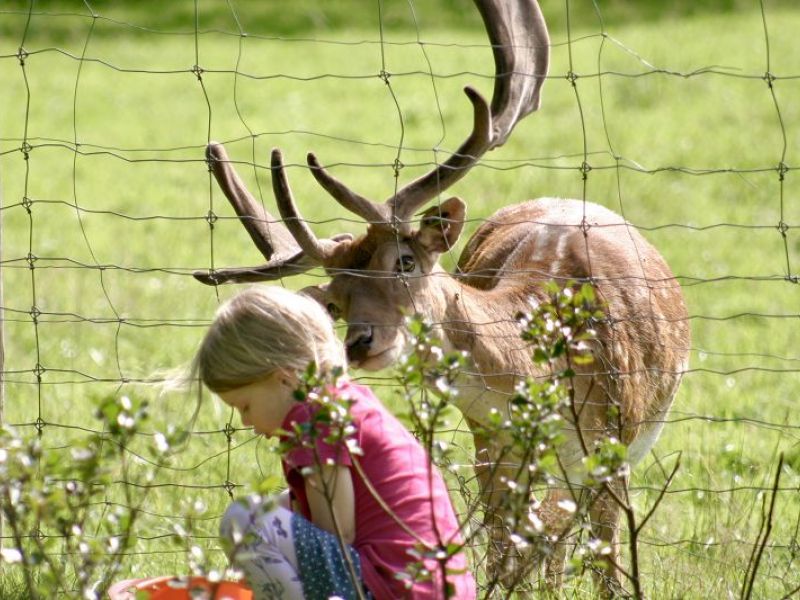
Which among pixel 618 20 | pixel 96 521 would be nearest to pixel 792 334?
pixel 96 521

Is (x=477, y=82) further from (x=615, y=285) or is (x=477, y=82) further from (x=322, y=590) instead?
(x=322, y=590)

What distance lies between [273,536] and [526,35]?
2160mm

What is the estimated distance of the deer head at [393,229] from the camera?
4.26 m

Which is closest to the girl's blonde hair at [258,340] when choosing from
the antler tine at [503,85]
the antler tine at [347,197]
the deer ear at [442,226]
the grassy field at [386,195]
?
the grassy field at [386,195]

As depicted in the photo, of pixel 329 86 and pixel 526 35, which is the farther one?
pixel 329 86

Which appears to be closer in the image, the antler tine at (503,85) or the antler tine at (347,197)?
the antler tine at (347,197)

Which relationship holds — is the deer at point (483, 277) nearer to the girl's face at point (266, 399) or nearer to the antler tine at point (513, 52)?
the antler tine at point (513, 52)

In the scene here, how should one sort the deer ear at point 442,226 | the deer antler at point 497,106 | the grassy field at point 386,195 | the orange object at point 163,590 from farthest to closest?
the grassy field at point 386,195, the deer ear at point 442,226, the deer antler at point 497,106, the orange object at point 163,590

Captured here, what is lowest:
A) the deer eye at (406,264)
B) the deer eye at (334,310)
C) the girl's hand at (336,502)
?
the girl's hand at (336,502)

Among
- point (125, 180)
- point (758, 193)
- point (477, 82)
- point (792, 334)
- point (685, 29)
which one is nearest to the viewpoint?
point (792, 334)

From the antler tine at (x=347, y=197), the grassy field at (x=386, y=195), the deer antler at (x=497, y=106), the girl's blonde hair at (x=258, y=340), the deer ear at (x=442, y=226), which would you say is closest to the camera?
the girl's blonde hair at (x=258, y=340)

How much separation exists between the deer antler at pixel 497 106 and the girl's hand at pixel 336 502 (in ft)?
4.05

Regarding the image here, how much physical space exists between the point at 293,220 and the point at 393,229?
1.07 ft

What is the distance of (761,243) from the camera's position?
913 centimetres
